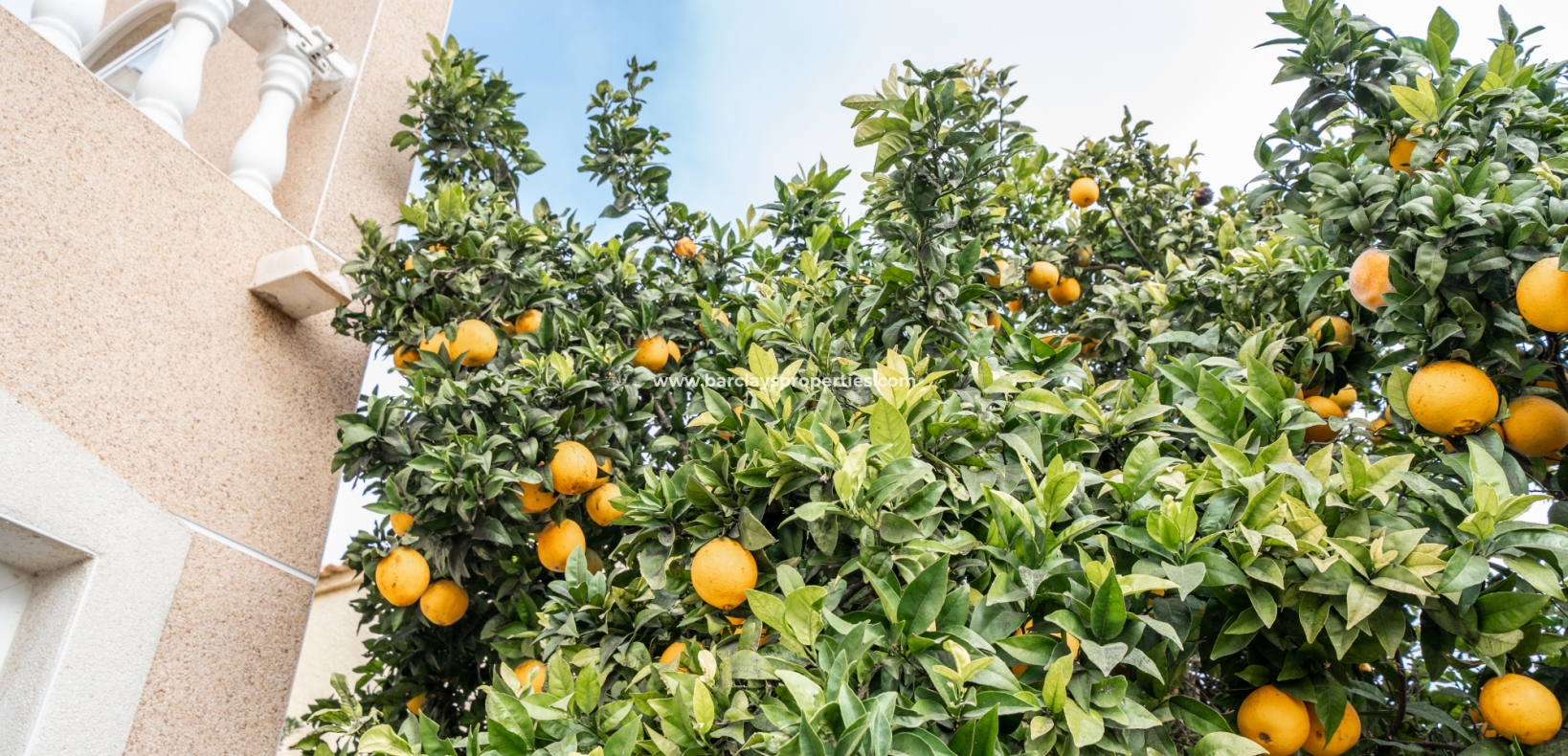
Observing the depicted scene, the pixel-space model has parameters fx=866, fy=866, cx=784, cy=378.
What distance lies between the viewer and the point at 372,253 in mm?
2828

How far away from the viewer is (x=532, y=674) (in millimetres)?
1562

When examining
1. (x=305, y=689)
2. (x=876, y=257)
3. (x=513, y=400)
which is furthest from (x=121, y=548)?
(x=305, y=689)

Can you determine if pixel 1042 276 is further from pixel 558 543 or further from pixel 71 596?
pixel 71 596

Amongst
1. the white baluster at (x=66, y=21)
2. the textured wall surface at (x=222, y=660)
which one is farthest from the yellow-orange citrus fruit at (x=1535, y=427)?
the white baluster at (x=66, y=21)

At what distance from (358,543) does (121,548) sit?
2.20ft

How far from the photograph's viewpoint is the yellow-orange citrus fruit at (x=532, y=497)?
2.23 m

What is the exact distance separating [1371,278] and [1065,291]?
1.57 m

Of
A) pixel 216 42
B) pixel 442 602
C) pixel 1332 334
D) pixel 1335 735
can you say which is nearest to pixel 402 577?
pixel 442 602

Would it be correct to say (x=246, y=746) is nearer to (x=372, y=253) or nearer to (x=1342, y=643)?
(x=372, y=253)

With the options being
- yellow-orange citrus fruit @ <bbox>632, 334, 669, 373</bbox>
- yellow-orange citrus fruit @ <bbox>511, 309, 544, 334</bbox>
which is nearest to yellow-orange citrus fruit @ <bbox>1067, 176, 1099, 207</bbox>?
yellow-orange citrus fruit @ <bbox>632, 334, 669, 373</bbox>

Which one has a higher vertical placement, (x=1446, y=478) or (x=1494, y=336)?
(x=1494, y=336)

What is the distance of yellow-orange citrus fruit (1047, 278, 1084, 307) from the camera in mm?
3416

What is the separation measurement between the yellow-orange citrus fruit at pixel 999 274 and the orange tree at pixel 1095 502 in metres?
0.27

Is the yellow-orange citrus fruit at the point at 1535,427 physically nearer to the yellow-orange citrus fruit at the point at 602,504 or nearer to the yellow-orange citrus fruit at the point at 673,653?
the yellow-orange citrus fruit at the point at 673,653
